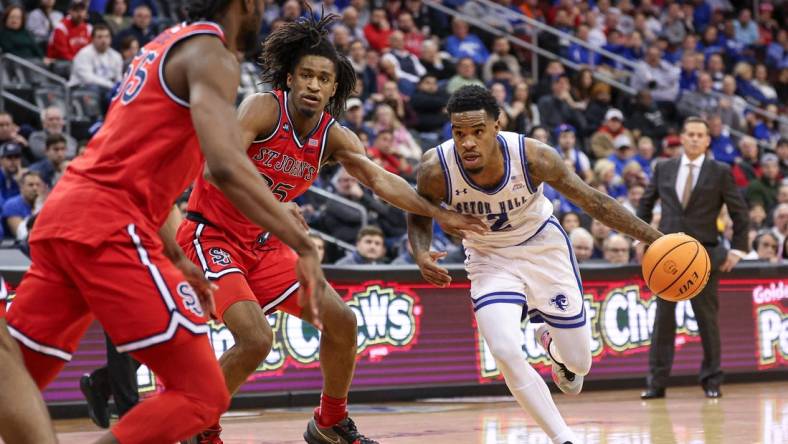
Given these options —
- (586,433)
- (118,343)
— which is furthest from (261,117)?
Result: (586,433)

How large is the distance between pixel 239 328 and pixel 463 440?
1988 millimetres

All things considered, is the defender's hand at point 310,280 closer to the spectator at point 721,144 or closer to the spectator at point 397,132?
the spectator at point 397,132

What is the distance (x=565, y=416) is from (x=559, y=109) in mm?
8768

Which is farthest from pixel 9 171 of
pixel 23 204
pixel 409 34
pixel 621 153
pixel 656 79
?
pixel 656 79

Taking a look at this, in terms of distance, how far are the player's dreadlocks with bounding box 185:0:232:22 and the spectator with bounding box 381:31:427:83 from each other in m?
11.8

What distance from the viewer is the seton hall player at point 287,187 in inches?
247

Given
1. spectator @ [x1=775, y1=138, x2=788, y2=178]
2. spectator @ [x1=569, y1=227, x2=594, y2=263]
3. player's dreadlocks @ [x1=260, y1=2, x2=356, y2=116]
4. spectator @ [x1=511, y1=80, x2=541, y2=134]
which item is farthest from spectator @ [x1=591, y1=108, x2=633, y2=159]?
player's dreadlocks @ [x1=260, y1=2, x2=356, y2=116]

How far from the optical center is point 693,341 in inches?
468

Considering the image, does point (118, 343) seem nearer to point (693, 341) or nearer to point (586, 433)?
point (586, 433)

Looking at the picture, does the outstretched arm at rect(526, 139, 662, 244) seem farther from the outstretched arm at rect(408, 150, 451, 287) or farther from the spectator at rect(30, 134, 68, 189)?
the spectator at rect(30, 134, 68, 189)

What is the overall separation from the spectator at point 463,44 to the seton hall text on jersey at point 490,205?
36.9ft

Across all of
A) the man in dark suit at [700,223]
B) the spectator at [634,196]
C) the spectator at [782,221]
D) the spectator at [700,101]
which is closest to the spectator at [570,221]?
the spectator at [634,196]

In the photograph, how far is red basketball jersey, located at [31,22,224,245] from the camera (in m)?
4.19

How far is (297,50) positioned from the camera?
650cm
